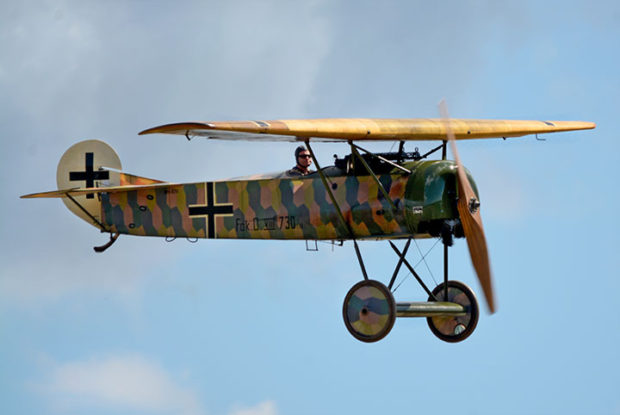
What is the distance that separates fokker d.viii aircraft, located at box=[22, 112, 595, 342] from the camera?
17.9 meters

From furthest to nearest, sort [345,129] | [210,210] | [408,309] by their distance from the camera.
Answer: [210,210] → [408,309] → [345,129]

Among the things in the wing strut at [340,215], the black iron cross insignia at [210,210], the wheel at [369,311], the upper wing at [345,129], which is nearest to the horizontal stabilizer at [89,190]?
the black iron cross insignia at [210,210]

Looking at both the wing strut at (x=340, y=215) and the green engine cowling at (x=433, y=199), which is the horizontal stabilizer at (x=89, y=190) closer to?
the wing strut at (x=340, y=215)

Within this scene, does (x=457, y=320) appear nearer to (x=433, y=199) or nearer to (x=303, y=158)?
(x=433, y=199)

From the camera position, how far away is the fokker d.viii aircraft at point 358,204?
1794 centimetres

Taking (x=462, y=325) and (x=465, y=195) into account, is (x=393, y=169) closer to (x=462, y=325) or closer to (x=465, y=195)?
(x=465, y=195)

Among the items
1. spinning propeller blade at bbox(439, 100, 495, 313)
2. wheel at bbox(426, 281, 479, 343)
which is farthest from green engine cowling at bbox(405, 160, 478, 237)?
wheel at bbox(426, 281, 479, 343)

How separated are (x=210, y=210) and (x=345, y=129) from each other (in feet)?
12.8

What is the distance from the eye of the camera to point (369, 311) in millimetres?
18188

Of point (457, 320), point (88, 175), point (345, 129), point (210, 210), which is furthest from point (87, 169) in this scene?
point (457, 320)

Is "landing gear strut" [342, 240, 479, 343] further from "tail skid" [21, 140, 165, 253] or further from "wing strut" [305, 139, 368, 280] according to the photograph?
"tail skid" [21, 140, 165, 253]

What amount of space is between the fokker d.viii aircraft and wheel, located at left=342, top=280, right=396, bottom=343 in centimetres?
2

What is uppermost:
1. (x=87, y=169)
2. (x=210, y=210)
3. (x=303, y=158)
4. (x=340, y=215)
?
(x=87, y=169)

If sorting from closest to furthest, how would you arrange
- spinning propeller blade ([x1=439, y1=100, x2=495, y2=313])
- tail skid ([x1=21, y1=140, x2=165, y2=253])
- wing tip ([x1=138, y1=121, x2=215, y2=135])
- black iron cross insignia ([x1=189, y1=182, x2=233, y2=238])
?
wing tip ([x1=138, y1=121, x2=215, y2=135]) < spinning propeller blade ([x1=439, y1=100, x2=495, y2=313]) < black iron cross insignia ([x1=189, y1=182, x2=233, y2=238]) < tail skid ([x1=21, y1=140, x2=165, y2=253])
